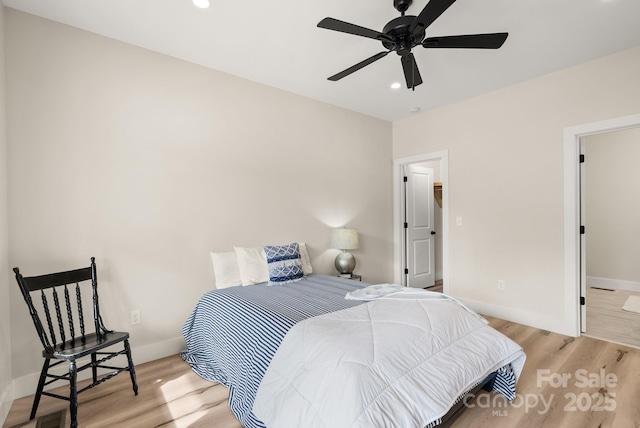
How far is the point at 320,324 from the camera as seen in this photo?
1.78m

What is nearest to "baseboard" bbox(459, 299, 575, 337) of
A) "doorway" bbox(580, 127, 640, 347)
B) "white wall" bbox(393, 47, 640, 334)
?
"white wall" bbox(393, 47, 640, 334)

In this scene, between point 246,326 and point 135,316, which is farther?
point 135,316

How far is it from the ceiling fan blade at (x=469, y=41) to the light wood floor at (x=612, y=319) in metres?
3.07

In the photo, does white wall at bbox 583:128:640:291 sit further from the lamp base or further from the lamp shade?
the lamp base

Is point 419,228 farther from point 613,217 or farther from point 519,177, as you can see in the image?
point 613,217

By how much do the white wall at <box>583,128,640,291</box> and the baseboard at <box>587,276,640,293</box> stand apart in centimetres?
3

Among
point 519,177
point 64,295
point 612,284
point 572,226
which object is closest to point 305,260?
point 64,295

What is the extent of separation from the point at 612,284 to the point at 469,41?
5.25 metres

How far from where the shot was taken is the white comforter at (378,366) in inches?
52.4

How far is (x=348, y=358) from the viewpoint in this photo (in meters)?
1.45

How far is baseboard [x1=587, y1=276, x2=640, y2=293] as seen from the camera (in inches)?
188

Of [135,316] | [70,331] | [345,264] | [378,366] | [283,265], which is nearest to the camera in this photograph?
[378,366]

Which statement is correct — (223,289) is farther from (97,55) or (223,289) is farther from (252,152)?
(97,55)

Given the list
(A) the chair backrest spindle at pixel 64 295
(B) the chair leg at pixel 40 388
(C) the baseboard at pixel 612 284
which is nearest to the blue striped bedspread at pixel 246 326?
(A) the chair backrest spindle at pixel 64 295
